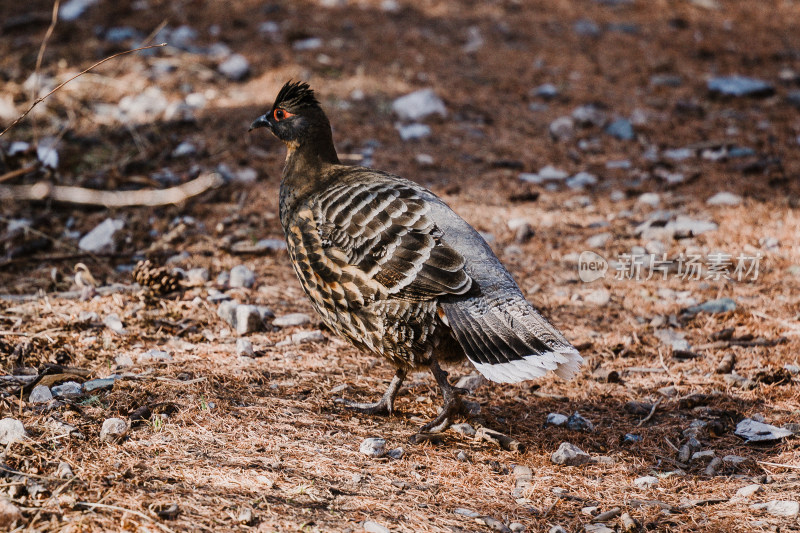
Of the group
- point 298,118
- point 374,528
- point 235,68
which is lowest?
point 374,528

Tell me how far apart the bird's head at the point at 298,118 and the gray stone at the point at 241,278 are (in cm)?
129

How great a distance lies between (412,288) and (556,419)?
130cm

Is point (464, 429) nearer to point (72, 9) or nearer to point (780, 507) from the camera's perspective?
point (780, 507)

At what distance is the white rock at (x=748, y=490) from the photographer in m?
3.90

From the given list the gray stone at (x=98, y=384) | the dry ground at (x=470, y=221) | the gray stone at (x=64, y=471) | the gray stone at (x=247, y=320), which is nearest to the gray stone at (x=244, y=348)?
the dry ground at (x=470, y=221)

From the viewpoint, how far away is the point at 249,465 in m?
3.86

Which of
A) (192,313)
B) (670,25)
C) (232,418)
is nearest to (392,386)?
(232,418)

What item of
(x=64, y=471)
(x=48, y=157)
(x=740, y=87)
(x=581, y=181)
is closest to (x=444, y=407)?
(x=64, y=471)

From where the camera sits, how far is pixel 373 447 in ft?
13.8

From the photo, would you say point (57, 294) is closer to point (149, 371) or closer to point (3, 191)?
point (149, 371)

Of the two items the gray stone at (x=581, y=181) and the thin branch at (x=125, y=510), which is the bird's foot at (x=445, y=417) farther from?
the gray stone at (x=581, y=181)

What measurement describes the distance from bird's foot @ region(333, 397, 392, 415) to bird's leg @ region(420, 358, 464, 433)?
0.31 m

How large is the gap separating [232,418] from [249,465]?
1.76 feet

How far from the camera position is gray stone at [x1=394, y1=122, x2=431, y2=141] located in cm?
880
